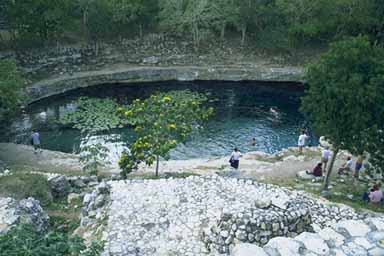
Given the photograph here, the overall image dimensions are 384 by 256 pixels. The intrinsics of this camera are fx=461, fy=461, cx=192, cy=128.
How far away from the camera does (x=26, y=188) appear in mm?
19375

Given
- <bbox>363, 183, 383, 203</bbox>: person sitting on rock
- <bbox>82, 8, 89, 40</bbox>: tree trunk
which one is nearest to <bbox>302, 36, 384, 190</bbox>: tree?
<bbox>363, 183, 383, 203</bbox>: person sitting on rock

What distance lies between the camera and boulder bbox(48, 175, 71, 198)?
20.0 m

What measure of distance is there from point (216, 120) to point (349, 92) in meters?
17.0

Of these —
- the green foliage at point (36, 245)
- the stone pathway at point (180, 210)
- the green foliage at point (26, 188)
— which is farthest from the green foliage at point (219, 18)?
the green foliage at point (36, 245)

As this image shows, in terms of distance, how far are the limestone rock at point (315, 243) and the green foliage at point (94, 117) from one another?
25.6 meters

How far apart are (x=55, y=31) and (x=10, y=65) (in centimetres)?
1307

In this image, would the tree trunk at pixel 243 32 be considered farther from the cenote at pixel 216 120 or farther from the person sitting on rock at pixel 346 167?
the person sitting on rock at pixel 346 167

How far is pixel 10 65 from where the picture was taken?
93.6 feet

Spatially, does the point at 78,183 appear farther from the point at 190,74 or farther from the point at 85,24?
the point at 85,24

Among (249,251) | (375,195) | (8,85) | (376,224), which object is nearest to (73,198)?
(8,85)

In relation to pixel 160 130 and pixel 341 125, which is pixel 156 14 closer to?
pixel 160 130

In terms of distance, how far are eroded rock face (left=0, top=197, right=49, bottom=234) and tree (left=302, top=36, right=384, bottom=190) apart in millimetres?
12428

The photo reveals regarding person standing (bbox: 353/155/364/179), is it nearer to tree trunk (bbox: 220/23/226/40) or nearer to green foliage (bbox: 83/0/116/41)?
tree trunk (bbox: 220/23/226/40)

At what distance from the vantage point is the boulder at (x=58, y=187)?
2003 cm
